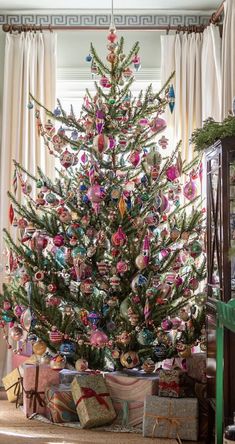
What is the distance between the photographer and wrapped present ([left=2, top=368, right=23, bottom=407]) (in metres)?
3.80

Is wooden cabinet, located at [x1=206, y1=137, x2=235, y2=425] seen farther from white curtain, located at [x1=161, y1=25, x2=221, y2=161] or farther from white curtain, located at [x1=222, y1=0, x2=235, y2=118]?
white curtain, located at [x1=161, y1=25, x2=221, y2=161]

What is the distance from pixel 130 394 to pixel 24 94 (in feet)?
7.53

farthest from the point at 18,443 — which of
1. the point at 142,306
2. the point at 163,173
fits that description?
the point at 163,173

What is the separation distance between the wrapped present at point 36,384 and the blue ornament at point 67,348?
159mm

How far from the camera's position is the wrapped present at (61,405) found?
11.1ft

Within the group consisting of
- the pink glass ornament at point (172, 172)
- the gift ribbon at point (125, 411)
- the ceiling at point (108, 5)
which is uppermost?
the ceiling at point (108, 5)

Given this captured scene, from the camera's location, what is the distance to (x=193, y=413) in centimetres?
317

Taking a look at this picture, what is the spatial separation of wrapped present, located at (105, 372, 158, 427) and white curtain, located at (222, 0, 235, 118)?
1666 millimetres

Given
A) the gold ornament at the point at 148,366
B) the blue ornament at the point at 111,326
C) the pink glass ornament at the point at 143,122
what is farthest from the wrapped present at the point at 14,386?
the pink glass ornament at the point at 143,122

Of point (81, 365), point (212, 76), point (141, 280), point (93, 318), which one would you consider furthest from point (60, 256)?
point (212, 76)

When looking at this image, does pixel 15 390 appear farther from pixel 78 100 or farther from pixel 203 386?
pixel 78 100

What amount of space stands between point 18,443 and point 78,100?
8.47 feet

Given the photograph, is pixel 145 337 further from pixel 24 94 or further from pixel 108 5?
pixel 108 5

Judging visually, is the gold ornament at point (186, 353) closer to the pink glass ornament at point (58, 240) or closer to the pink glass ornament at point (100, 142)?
the pink glass ornament at point (58, 240)
